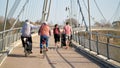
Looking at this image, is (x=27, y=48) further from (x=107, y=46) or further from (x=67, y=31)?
(x=67, y=31)

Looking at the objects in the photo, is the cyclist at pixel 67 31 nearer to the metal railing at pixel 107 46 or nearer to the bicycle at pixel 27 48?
the metal railing at pixel 107 46

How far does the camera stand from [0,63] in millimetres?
14352

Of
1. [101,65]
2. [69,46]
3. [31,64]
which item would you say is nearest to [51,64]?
[31,64]

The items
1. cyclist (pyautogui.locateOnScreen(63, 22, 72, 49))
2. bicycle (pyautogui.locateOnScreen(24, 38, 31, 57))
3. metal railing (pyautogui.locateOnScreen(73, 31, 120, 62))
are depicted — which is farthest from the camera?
cyclist (pyautogui.locateOnScreen(63, 22, 72, 49))

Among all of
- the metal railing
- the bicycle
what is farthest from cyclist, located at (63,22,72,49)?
the bicycle

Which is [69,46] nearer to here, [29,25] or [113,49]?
[29,25]

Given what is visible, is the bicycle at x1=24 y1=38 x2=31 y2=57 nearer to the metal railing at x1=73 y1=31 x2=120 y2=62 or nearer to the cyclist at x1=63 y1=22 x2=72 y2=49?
the metal railing at x1=73 y1=31 x2=120 y2=62

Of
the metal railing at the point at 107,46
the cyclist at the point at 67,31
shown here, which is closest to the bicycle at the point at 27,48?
the metal railing at the point at 107,46

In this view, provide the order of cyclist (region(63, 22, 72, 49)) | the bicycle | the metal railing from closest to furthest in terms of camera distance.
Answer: the metal railing < the bicycle < cyclist (region(63, 22, 72, 49))

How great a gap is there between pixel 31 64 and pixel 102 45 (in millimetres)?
3479

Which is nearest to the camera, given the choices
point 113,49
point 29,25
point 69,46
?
point 113,49

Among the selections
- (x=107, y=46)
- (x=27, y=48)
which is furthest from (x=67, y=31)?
(x=107, y=46)

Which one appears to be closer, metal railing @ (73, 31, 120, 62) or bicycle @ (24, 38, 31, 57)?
metal railing @ (73, 31, 120, 62)

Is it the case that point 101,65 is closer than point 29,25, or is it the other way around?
point 101,65
